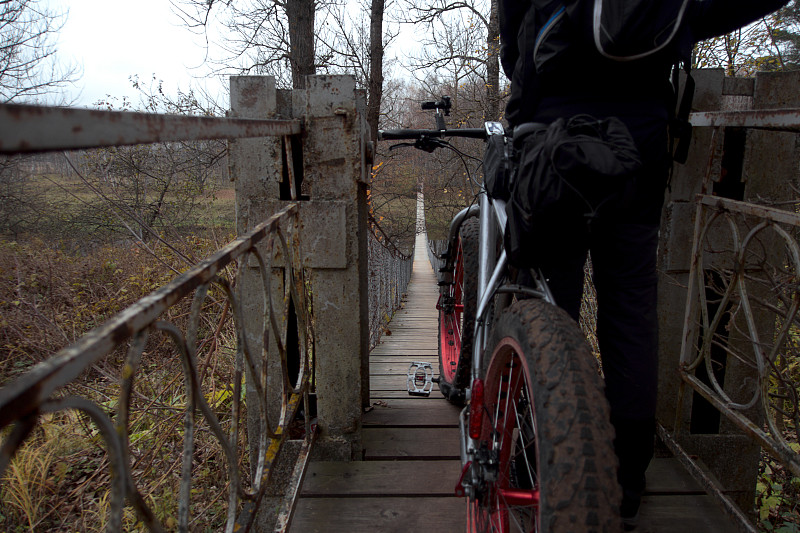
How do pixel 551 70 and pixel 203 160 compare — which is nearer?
pixel 551 70

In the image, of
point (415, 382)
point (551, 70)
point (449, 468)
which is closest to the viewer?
point (551, 70)

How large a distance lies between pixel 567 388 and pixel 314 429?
1289 mm

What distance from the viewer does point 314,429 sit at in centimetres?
199

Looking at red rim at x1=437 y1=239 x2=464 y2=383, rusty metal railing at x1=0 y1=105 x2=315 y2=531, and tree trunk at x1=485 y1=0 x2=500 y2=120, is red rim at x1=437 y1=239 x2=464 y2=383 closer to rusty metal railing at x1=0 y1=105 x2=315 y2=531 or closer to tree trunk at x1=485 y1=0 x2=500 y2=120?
rusty metal railing at x1=0 y1=105 x2=315 y2=531

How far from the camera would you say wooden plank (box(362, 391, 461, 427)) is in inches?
93.5

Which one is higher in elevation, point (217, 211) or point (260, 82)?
point (260, 82)

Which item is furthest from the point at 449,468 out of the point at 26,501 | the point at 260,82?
the point at 26,501

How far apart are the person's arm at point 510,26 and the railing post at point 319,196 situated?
1.96 feet

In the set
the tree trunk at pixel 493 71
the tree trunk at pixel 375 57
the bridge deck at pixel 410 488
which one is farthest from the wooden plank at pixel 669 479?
the tree trunk at pixel 493 71

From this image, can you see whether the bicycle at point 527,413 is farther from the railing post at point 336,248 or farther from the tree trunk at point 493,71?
the tree trunk at point 493,71

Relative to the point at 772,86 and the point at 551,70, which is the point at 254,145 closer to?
the point at 551,70

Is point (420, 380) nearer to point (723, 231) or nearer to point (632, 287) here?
point (723, 231)

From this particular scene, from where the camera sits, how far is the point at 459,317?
3082 mm

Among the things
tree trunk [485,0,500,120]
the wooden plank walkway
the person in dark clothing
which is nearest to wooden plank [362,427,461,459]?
the wooden plank walkway
